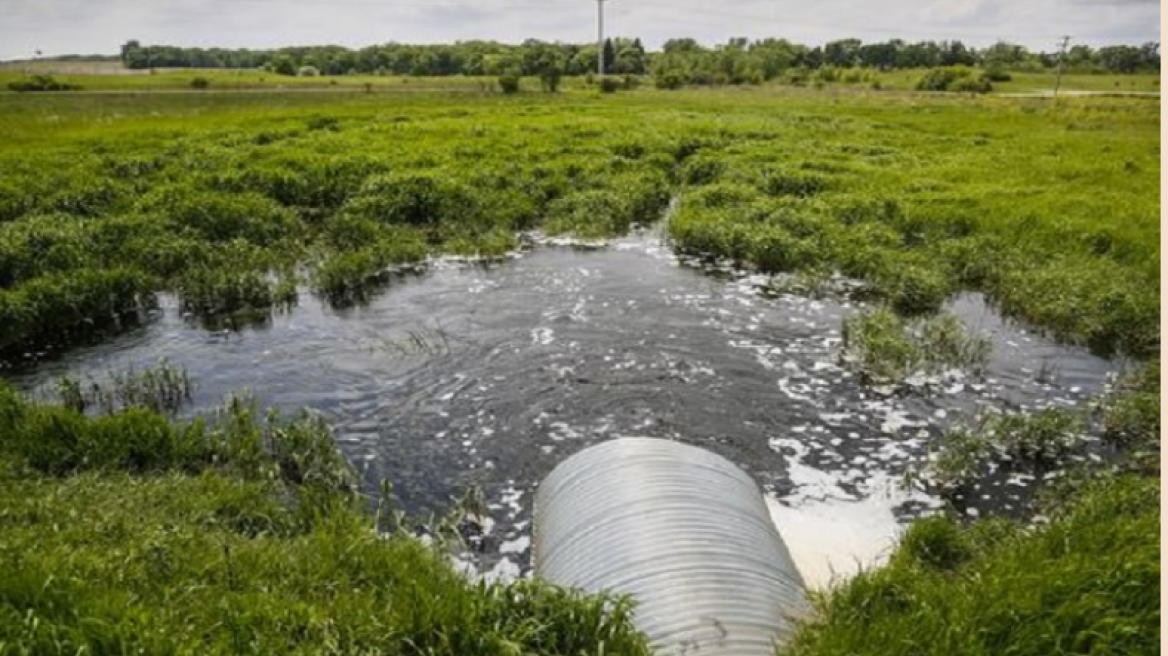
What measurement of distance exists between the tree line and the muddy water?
97.6 metres

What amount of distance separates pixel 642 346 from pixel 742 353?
184cm

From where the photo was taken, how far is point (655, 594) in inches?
238

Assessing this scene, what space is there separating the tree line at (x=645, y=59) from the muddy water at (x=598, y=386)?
97648 millimetres

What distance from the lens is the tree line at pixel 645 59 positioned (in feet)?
413

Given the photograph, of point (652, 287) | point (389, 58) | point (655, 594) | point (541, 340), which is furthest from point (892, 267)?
point (389, 58)

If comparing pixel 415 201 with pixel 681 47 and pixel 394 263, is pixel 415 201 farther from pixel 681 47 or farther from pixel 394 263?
pixel 681 47

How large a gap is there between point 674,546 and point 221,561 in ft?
12.9

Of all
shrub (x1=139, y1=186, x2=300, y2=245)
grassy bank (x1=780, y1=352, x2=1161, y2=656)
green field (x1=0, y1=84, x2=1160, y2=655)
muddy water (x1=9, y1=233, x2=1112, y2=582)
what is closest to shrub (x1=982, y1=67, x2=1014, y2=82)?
green field (x1=0, y1=84, x2=1160, y2=655)

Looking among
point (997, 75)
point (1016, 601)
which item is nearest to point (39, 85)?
point (1016, 601)

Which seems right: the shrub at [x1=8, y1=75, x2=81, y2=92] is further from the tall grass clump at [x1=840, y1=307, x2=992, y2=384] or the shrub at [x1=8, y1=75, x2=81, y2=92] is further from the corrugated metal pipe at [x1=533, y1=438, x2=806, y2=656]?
the corrugated metal pipe at [x1=533, y1=438, x2=806, y2=656]

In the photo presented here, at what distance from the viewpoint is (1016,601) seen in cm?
573

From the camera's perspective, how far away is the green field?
5.71m

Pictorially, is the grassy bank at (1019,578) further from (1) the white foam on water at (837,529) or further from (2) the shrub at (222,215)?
(2) the shrub at (222,215)

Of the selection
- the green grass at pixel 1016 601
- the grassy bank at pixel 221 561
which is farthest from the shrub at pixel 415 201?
the green grass at pixel 1016 601
